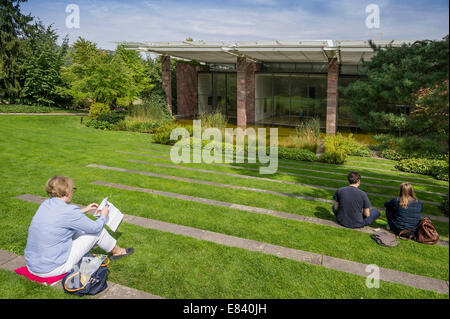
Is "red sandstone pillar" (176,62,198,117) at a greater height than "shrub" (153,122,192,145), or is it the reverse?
"red sandstone pillar" (176,62,198,117)

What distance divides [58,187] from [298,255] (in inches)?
137

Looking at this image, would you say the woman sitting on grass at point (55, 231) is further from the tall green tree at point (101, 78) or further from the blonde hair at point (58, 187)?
the tall green tree at point (101, 78)

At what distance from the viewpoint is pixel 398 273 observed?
438 cm

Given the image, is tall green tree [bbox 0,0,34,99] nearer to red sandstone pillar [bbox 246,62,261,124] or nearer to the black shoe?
red sandstone pillar [bbox 246,62,261,124]

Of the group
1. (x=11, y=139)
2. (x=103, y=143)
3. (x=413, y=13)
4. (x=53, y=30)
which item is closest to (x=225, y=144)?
(x=103, y=143)

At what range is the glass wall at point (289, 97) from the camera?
26094 millimetres

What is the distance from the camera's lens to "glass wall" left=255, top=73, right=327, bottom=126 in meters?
26.1

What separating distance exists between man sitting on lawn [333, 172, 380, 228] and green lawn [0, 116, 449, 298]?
0.25 meters

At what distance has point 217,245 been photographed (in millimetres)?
4980

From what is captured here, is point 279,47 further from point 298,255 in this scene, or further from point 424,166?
point 298,255

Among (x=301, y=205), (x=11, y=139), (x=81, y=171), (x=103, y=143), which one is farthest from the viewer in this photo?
(x=103, y=143)

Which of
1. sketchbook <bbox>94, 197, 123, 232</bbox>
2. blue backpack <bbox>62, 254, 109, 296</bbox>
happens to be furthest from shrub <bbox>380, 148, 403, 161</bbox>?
blue backpack <bbox>62, 254, 109, 296</bbox>
